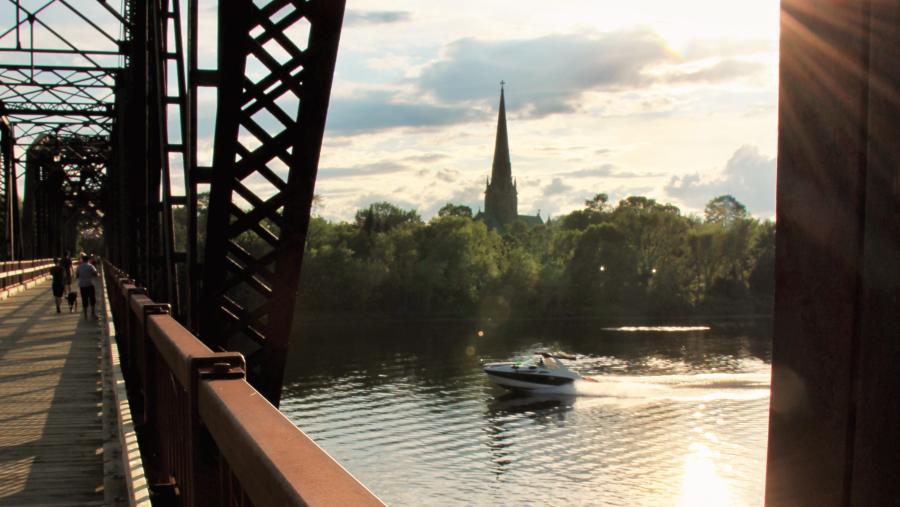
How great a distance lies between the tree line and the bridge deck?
81549 mm

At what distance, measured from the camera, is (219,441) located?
8.85ft

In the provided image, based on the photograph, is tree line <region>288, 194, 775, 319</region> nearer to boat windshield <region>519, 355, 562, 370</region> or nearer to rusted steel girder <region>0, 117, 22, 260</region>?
boat windshield <region>519, 355, 562, 370</region>

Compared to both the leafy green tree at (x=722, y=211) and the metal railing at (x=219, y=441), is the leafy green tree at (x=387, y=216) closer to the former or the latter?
the leafy green tree at (x=722, y=211)

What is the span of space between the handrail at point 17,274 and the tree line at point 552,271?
5448 cm

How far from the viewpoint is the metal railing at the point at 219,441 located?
5.46ft

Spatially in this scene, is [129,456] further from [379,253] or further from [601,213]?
[601,213]

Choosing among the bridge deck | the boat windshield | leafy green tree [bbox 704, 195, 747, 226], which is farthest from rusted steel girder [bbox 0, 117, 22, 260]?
leafy green tree [bbox 704, 195, 747, 226]

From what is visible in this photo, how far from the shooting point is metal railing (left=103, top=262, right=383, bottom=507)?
167 centimetres

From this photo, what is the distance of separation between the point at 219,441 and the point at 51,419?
6211mm

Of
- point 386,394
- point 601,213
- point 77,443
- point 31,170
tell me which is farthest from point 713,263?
point 77,443

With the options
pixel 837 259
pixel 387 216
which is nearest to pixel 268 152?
pixel 837 259

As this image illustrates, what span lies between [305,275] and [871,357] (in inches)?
3835

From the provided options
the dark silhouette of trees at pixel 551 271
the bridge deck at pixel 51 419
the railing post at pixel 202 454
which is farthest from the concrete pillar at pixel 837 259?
the dark silhouette of trees at pixel 551 271

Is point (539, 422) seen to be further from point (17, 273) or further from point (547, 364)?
point (17, 273)
